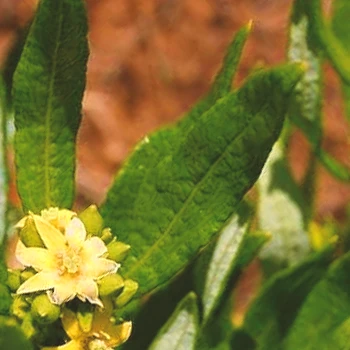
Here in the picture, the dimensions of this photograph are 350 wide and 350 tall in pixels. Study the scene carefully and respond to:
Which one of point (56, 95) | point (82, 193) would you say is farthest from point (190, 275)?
point (82, 193)

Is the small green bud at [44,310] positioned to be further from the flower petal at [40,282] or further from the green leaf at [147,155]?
the green leaf at [147,155]

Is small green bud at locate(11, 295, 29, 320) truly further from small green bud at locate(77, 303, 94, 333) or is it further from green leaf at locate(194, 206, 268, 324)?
green leaf at locate(194, 206, 268, 324)

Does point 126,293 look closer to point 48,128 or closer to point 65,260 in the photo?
point 65,260

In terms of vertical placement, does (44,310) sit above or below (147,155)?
below

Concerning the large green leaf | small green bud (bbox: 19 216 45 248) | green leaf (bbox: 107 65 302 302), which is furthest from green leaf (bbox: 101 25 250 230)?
the large green leaf

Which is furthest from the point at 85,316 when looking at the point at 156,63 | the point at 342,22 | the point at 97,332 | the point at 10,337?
the point at 156,63

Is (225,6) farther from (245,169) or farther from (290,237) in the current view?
(245,169)
